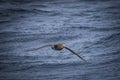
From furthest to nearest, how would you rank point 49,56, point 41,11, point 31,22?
point 41,11, point 31,22, point 49,56

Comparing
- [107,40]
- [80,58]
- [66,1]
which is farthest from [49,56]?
[66,1]

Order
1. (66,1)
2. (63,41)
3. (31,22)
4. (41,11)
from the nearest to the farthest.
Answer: (63,41) < (31,22) < (41,11) < (66,1)

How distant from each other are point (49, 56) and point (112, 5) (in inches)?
58.4

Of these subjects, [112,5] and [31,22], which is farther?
[112,5]

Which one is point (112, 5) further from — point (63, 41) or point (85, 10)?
Answer: point (63, 41)

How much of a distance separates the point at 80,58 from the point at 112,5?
1424mm

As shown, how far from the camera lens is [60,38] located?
3316 millimetres

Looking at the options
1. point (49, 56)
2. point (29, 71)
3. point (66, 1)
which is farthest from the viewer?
point (66, 1)

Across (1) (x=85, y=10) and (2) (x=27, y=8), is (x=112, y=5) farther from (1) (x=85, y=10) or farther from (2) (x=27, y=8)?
(2) (x=27, y=8)

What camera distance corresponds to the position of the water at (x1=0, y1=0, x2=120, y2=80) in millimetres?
2807

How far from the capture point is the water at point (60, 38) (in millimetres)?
2807

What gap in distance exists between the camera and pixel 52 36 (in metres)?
3.34

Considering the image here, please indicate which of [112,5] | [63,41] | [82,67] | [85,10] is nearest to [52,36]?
[63,41]

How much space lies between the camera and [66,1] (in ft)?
14.1
